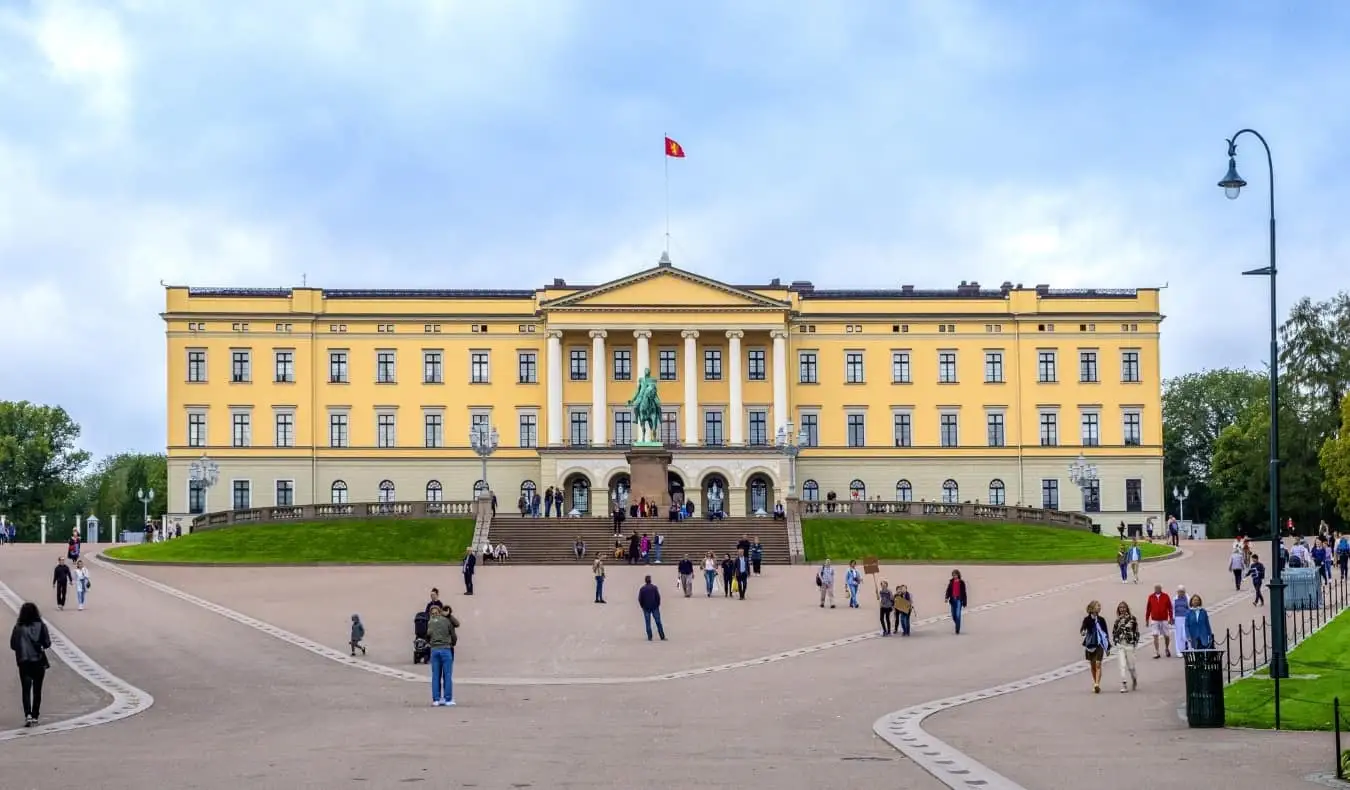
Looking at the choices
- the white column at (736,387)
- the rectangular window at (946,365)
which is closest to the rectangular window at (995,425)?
the rectangular window at (946,365)

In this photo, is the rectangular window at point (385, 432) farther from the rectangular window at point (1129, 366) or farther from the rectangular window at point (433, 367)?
the rectangular window at point (1129, 366)

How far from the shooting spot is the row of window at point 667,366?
101 meters

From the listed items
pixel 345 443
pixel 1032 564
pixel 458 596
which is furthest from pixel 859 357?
pixel 458 596

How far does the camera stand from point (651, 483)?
8175 cm

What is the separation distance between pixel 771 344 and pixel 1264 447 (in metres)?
29.3

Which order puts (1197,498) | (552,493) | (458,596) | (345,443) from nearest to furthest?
(458,596)
(552,493)
(345,443)
(1197,498)

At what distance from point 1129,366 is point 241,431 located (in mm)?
48628

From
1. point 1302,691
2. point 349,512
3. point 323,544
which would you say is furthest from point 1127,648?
point 349,512

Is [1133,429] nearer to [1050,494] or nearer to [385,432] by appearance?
[1050,494]

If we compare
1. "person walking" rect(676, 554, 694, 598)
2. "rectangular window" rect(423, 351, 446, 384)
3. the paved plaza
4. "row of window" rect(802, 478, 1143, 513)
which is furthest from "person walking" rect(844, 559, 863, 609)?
"rectangular window" rect(423, 351, 446, 384)

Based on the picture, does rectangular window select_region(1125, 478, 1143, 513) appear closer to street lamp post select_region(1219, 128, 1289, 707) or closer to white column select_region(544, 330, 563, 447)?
white column select_region(544, 330, 563, 447)

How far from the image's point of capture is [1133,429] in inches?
4001

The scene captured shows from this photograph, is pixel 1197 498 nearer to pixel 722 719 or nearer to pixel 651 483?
pixel 651 483

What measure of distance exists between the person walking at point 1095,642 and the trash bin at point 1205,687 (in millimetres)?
5086
